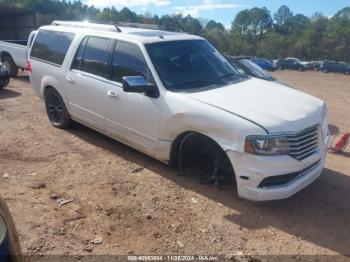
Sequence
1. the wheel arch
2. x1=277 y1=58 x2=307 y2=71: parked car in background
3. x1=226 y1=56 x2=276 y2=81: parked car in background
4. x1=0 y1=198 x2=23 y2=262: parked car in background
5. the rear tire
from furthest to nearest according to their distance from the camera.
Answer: x1=277 y1=58 x2=307 y2=71: parked car in background, the rear tire, x1=226 y1=56 x2=276 y2=81: parked car in background, the wheel arch, x1=0 y1=198 x2=23 y2=262: parked car in background

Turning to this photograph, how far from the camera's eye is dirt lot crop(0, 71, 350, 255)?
151 inches

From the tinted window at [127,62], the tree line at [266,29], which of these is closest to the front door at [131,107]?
the tinted window at [127,62]

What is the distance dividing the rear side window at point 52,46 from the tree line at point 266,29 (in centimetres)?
5299

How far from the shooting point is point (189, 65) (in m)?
5.37

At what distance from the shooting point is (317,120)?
15.1ft

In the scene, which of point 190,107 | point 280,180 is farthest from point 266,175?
point 190,107

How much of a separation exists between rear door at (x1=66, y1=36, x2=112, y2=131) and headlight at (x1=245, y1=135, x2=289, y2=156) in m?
2.46

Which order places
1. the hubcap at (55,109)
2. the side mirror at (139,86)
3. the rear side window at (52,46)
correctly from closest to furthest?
the side mirror at (139,86) < the rear side window at (52,46) < the hubcap at (55,109)

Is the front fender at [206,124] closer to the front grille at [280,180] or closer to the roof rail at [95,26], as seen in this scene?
the front grille at [280,180]

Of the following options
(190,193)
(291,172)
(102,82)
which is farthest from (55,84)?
(291,172)

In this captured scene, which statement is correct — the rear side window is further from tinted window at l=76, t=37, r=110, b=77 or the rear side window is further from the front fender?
the front fender

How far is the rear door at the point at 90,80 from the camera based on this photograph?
227 inches

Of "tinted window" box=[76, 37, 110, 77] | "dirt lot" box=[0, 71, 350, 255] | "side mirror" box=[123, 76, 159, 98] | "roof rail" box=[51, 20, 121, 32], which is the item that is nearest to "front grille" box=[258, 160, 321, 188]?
"dirt lot" box=[0, 71, 350, 255]

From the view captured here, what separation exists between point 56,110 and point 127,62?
7.98 ft
